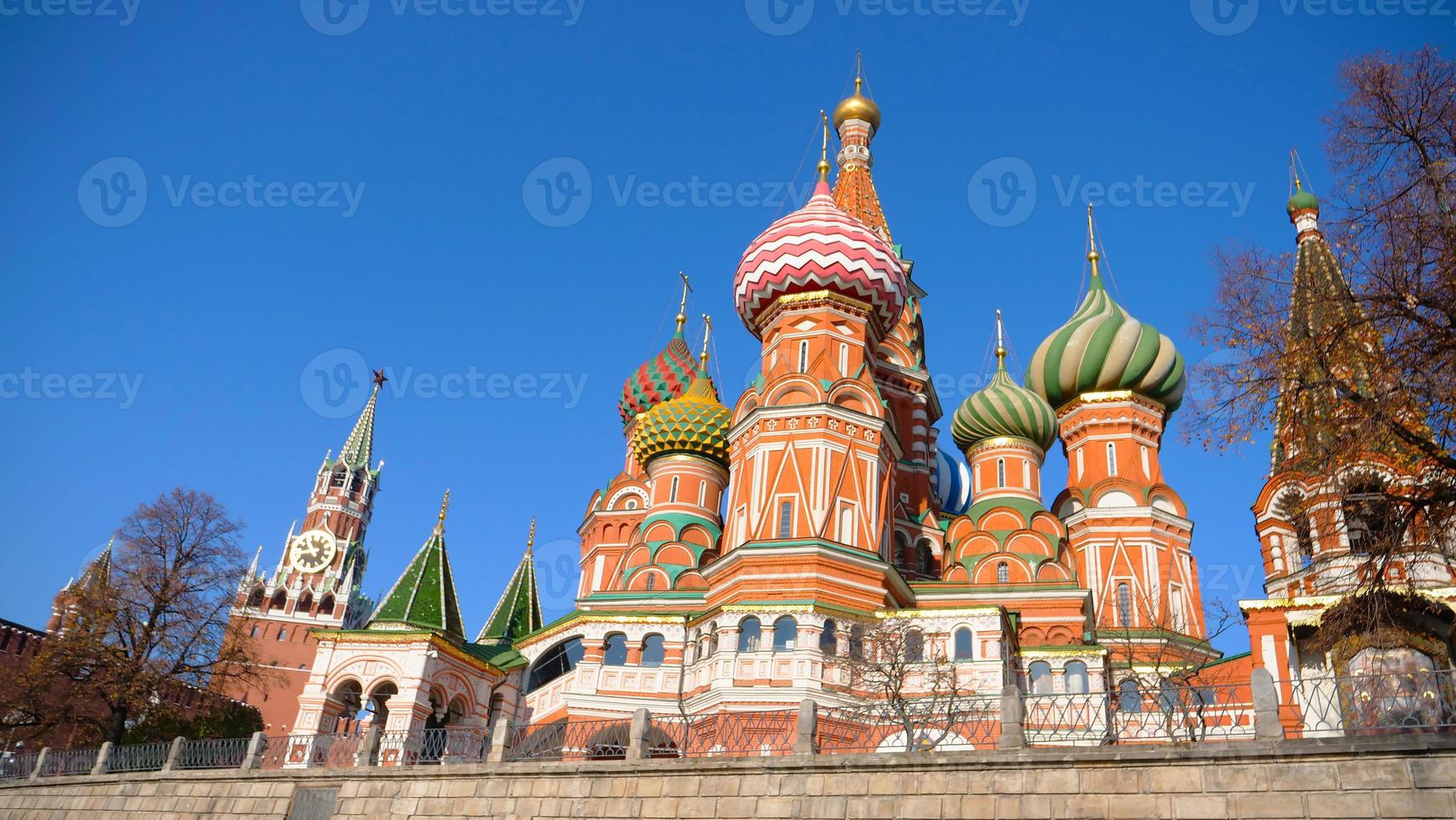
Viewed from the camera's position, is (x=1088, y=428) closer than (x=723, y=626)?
No

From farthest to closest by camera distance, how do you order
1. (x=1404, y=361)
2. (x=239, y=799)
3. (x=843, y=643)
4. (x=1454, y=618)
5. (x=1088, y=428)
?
(x=1088, y=428) → (x=843, y=643) → (x=1454, y=618) → (x=239, y=799) → (x=1404, y=361)

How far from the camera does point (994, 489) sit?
29719 mm

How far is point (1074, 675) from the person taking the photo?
23453 millimetres

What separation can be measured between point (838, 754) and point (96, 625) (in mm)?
18153

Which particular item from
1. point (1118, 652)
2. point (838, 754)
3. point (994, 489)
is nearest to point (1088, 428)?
point (994, 489)

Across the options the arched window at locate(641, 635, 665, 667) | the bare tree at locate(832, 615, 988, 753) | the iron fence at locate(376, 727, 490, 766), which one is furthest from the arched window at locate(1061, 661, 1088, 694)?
the iron fence at locate(376, 727, 490, 766)

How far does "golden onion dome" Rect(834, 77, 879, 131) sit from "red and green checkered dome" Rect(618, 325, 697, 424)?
10629 millimetres

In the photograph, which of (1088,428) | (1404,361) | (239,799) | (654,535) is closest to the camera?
(1404,361)

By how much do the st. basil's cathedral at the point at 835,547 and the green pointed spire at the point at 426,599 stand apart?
7 cm

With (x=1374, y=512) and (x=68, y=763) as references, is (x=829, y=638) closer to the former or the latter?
(x=1374, y=512)

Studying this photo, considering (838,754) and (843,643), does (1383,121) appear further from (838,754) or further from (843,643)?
(843,643)

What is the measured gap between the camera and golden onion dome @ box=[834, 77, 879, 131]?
130 ft

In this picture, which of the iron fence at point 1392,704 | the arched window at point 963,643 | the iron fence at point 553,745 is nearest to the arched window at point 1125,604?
the arched window at point 963,643

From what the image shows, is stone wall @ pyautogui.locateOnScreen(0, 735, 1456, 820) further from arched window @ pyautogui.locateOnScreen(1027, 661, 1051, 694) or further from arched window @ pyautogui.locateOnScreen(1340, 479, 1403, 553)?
arched window @ pyautogui.locateOnScreen(1027, 661, 1051, 694)
